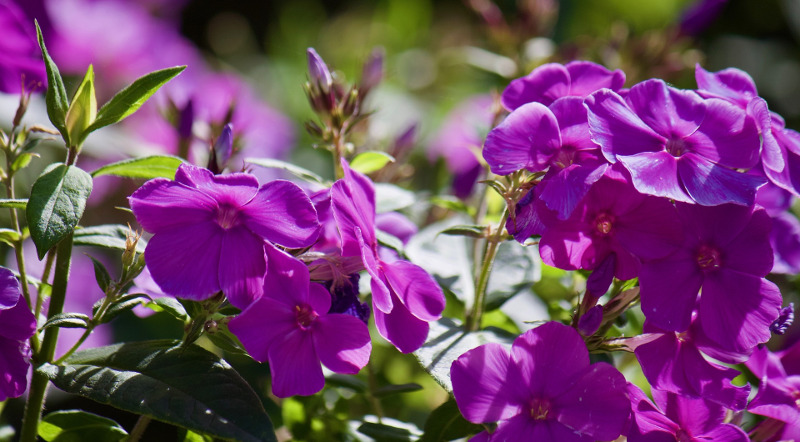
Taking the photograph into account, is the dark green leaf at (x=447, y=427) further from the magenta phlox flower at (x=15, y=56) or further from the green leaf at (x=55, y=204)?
the magenta phlox flower at (x=15, y=56)

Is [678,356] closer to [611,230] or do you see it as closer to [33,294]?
[611,230]

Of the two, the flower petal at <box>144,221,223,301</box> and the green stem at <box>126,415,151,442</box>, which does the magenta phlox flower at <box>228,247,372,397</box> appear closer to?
the flower petal at <box>144,221,223,301</box>

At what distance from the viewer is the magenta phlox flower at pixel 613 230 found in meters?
0.60

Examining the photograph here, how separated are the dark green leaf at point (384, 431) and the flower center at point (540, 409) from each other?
165 mm

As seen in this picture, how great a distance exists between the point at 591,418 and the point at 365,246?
22 cm

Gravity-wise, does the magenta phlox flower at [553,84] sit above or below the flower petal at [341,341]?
above

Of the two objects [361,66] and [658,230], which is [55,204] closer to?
[658,230]

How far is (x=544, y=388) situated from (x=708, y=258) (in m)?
0.17

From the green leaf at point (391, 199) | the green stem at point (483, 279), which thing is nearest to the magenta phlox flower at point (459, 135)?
the green leaf at point (391, 199)

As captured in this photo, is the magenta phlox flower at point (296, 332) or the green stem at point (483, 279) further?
the green stem at point (483, 279)

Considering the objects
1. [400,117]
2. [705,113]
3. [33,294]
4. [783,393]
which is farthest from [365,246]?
[400,117]

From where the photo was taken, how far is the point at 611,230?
62 cm

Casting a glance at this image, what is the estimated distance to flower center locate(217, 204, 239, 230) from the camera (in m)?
0.60

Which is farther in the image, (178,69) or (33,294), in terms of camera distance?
(33,294)
